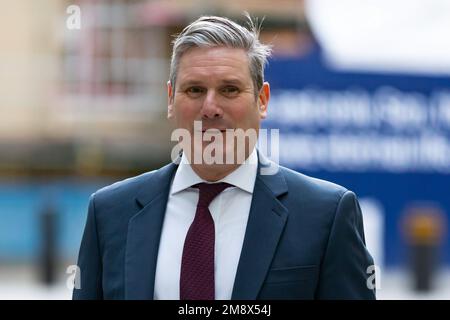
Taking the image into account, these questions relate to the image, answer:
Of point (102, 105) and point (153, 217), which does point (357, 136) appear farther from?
point (153, 217)

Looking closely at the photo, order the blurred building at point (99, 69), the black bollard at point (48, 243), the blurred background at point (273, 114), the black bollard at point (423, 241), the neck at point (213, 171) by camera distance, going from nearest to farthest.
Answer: the neck at point (213, 171)
the blurred background at point (273, 114)
the black bollard at point (423, 241)
the black bollard at point (48, 243)
the blurred building at point (99, 69)

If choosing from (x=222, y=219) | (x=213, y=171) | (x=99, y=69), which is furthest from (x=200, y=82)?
(x=99, y=69)

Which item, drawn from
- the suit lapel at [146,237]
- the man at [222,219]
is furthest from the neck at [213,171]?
the suit lapel at [146,237]

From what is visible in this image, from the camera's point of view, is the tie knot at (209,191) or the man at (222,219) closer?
the man at (222,219)

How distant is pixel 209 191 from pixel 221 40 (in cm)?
45

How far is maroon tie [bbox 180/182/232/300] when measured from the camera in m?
2.62

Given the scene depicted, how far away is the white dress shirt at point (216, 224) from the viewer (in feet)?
8.70

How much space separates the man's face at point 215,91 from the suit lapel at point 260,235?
0.61 feet

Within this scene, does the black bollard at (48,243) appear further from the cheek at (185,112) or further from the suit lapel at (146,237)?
the cheek at (185,112)

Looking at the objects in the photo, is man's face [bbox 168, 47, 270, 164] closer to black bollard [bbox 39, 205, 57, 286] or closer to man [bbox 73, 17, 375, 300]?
man [bbox 73, 17, 375, 300]

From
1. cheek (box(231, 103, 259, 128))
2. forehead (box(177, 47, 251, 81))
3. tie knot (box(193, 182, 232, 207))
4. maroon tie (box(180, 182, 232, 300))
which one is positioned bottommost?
maroon tie (box(180, 182, 232, 300))

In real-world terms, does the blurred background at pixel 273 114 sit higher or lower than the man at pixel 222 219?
higher

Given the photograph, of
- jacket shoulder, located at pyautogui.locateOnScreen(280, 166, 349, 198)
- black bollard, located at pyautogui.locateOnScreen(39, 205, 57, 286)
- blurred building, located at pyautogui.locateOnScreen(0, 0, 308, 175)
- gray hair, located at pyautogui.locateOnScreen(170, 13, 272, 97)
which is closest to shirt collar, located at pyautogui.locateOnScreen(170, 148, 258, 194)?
jacket shoulder, located at pyautogui.locateOnScreen(280, 166, 349, 198)
